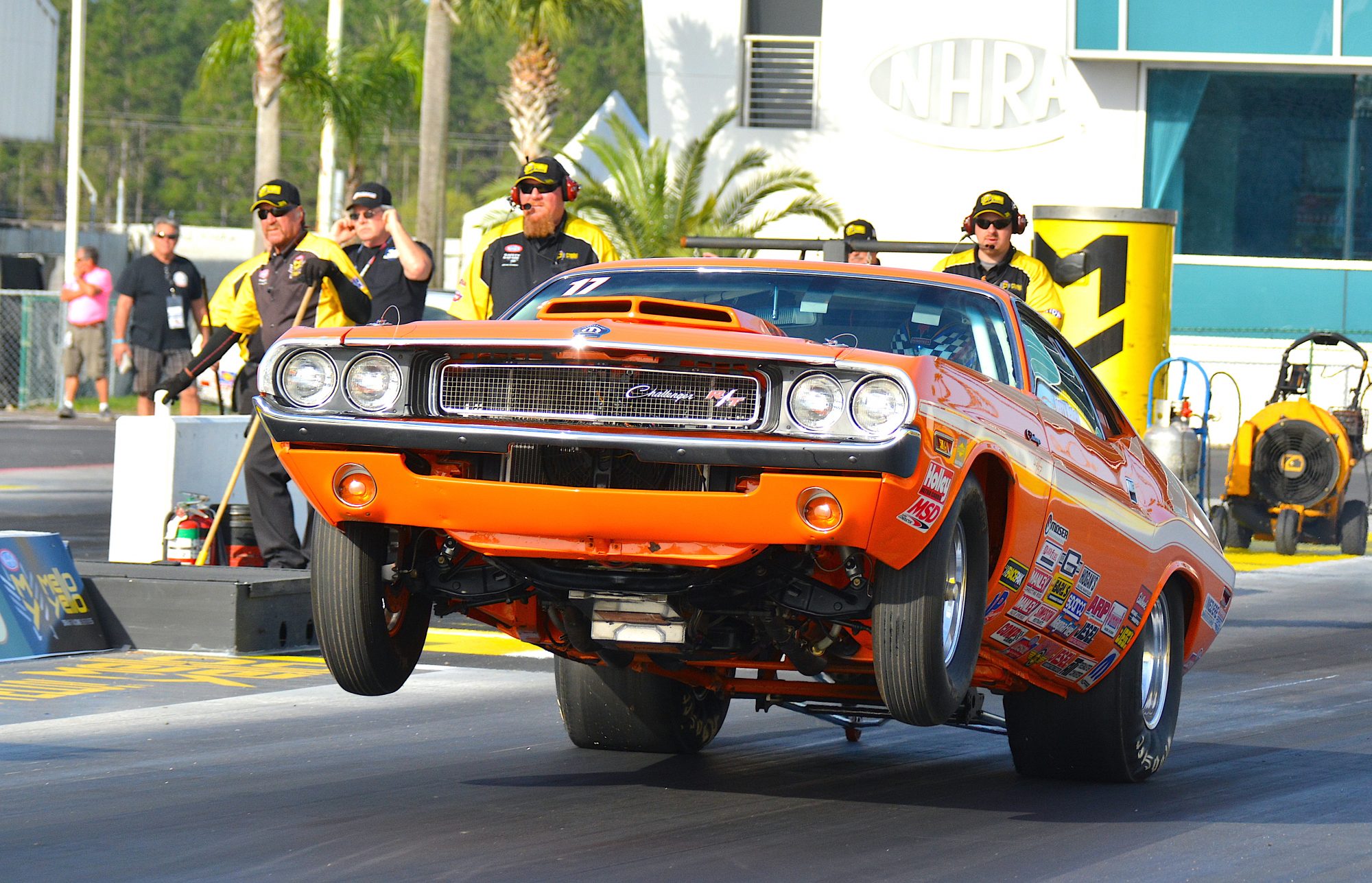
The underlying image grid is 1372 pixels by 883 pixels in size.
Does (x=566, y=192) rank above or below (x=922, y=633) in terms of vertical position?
above

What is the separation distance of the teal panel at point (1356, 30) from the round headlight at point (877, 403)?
28.9 meters

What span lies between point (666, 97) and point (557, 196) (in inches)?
969

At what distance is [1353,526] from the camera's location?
16.6m

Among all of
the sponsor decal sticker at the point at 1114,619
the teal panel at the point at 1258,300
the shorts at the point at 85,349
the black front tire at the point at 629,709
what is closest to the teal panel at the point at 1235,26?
the teal panel at the point at 1258,300

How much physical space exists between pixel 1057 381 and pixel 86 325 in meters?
22.2

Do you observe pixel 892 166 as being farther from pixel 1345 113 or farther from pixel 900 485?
pixel 900 485

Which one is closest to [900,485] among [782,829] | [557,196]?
[782,829]

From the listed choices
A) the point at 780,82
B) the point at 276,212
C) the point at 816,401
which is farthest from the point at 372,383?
the point at 780,82

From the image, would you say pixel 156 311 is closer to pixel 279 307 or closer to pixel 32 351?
pixel 279 307

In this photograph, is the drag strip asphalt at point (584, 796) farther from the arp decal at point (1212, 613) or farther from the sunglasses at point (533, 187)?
the sunglasses at point (533, 187)

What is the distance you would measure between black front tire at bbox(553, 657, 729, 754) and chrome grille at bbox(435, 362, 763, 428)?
5.81 ft

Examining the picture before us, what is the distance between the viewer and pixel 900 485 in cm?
491

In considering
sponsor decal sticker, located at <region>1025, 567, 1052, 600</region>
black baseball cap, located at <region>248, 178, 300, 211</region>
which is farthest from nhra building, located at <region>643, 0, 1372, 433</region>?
sponsor decal sticker, located at <region>1025, 567, 1052, 600</region>

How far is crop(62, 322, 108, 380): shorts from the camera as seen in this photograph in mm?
26984
